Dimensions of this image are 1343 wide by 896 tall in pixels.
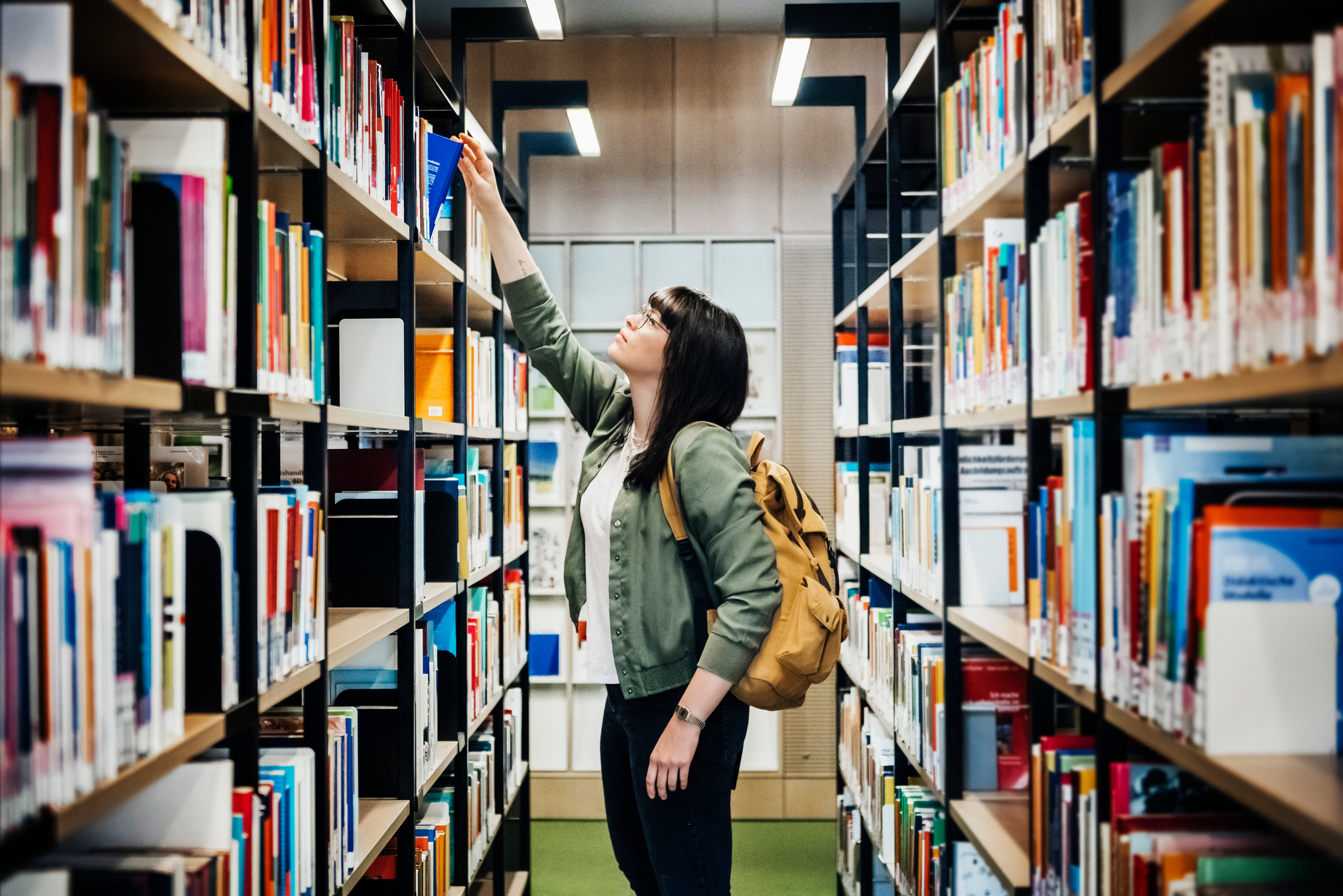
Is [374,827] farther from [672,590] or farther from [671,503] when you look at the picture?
[671,503]

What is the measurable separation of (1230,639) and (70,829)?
1.18 m

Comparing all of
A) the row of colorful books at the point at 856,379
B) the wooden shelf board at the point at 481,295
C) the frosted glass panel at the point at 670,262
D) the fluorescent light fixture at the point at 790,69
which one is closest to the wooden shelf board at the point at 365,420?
the wooden shelf board at the point at 481,295

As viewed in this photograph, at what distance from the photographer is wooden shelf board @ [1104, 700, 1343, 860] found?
82cm

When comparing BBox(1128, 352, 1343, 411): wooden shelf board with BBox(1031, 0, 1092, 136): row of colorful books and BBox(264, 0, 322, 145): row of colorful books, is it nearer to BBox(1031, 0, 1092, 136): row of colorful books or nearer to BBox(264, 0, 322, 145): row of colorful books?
BBox(1031, 0, 1092, 136): row of colorful books

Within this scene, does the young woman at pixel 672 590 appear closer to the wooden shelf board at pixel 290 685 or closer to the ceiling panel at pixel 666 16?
the wooden shelf board at pixel 290 685

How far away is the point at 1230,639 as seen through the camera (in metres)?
1.01


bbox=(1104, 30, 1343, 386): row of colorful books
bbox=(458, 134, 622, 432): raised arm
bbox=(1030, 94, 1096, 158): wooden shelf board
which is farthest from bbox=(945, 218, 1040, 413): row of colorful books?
bbox=(458, 134, 622, 432): raised arm

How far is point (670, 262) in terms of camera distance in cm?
438

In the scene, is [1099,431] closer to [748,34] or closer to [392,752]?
[392,752]

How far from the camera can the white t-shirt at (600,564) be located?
6.39ft

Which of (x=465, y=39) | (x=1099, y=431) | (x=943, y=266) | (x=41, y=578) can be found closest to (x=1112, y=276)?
(x=1099, y=431)

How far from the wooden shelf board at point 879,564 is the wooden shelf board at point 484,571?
3.84ft

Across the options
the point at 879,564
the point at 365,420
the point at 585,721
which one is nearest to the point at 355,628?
the point at 365,420

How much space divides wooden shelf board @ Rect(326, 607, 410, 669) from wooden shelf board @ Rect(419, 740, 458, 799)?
0.43 m
